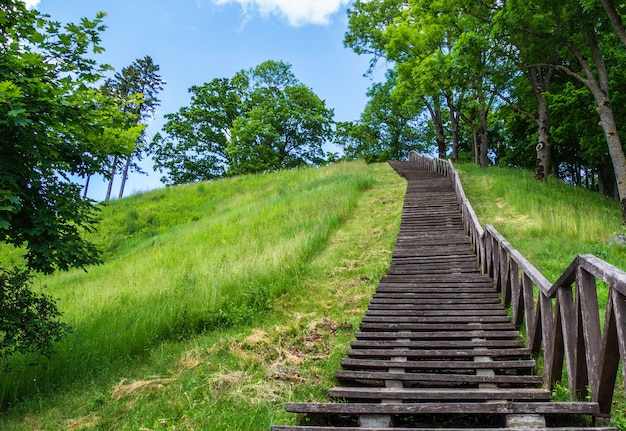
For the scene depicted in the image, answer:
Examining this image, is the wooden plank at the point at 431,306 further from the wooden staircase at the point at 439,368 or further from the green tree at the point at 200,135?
the green tree at the point at 200,135

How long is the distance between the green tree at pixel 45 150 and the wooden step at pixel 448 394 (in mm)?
4074

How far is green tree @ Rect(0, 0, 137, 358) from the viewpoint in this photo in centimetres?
472

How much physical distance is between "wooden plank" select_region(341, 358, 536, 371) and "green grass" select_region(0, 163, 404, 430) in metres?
0.37

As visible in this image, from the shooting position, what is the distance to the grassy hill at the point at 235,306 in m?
4.39

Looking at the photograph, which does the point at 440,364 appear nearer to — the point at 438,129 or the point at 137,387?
the point at 137,387

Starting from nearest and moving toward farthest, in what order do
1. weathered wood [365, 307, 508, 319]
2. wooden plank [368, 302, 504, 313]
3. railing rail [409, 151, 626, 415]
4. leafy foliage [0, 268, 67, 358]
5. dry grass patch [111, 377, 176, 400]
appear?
Answer: railing rail [409, 151, 626, 415]
dry grass patch [111, 377, 176, 400]
leafy foliage [0, 268, 67, 358]
weathered wood [365, 307, 508, 319]
wooden plank [368, 302, 504, 313]

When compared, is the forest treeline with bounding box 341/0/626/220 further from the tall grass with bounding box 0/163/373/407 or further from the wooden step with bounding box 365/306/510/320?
the wooden step with bounding box 365/306/510/320

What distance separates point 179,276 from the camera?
9039 mm

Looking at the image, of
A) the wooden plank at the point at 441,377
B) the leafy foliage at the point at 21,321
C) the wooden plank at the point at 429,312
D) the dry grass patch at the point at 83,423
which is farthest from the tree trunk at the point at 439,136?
the dry grass patch at the point at 83,423

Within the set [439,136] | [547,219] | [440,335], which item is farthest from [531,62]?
[440,335]

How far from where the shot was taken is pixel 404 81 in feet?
75.6

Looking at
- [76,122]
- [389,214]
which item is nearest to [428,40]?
[389,214]

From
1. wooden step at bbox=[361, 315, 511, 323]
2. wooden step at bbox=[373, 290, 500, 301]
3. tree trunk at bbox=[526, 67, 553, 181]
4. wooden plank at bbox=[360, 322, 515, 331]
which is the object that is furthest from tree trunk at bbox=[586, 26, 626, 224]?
wooden plank at bbox=[360, 322, 515, 331]

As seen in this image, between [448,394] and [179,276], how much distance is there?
6.89 meters
